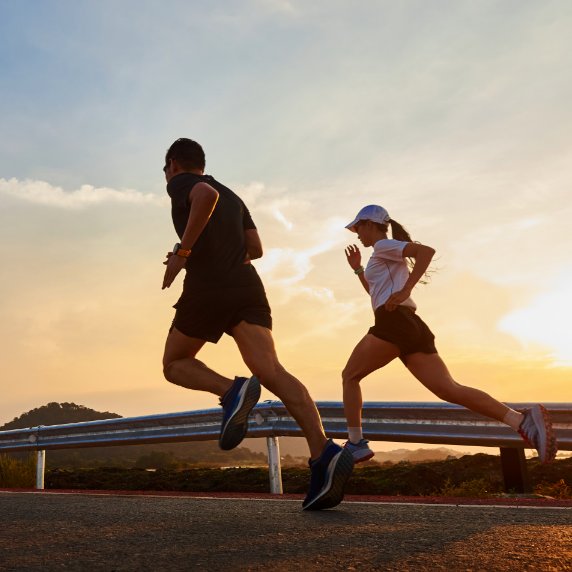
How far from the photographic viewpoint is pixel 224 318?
446cm

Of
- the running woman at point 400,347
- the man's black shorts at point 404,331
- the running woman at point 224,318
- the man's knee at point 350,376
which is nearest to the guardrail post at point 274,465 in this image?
the running woman at point 400,347

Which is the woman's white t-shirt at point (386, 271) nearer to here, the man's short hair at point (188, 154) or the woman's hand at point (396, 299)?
the woman's hand at point (396, 299)

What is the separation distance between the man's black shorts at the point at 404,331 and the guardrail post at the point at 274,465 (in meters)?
1.82

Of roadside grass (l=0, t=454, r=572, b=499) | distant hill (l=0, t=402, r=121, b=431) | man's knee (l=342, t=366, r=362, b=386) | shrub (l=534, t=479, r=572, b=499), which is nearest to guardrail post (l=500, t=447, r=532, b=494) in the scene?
roadside grass (l=0, t=454, r=572, b=499)

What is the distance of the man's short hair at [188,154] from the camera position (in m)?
4.79

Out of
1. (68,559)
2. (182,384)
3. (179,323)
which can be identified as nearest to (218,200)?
(179,323)

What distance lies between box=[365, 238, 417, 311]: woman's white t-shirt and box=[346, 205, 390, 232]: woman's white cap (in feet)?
0.80

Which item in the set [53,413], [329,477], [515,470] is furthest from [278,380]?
[53,413]

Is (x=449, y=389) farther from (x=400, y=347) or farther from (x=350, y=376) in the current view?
(x=350, y=376)

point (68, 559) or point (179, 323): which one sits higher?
point (179, 323)

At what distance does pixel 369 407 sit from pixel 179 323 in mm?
2650

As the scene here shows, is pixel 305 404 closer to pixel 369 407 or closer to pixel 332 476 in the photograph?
pixel 332 476

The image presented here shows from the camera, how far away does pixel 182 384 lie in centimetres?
470

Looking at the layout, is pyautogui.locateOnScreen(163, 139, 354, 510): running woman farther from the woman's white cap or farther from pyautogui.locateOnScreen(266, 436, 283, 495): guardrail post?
pyautogui.locateOnScreen(266, 436, 283, 495): guardrail post
